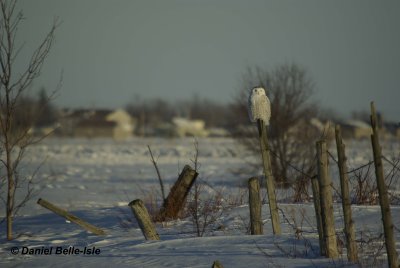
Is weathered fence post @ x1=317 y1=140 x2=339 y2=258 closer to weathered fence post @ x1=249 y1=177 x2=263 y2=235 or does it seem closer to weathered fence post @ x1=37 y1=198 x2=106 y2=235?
weathered fence post @ x1=249 y1=177 x2=263 y2=235

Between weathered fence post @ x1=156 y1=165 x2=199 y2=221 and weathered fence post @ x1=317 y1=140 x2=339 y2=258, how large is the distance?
3661mm

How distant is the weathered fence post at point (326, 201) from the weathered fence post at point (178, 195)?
3.66 meters

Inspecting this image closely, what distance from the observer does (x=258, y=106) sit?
8.02 m

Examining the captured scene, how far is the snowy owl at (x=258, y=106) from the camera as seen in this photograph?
26.3 feet

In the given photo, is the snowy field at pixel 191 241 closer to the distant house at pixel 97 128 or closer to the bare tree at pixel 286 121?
the bare tree at pixel 286 121

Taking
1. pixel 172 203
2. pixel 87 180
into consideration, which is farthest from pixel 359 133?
pixel 172 203

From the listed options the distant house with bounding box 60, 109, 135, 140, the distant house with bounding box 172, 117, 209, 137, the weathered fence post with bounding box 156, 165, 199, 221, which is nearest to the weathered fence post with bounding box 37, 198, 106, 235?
the weathered fence post with bounding box 156, 165, 199, 221

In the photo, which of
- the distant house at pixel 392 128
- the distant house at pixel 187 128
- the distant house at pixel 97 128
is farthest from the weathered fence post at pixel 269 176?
the distant house at pixel 97 128

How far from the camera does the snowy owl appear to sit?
803cm

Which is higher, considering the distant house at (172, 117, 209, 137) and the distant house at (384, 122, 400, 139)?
the distant house at (172, 117, 209, 137)

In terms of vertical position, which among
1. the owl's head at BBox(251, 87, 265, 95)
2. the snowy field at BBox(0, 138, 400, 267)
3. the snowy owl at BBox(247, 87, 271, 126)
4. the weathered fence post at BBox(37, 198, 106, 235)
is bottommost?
the snowy field at BBox(0, 138, 400, 267)

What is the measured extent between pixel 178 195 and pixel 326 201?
13.9 ft

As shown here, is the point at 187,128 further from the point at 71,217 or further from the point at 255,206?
the point at 255,206

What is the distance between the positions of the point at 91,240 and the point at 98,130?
74.1 m
